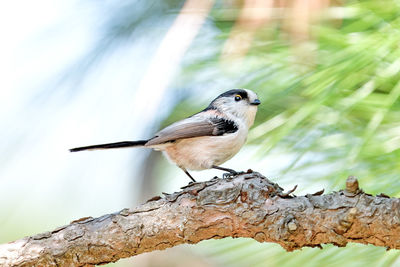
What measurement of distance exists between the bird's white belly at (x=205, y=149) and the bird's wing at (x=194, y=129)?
3 cm

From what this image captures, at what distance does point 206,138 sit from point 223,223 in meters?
0.49

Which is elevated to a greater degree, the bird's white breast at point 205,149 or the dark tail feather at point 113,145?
the dark tail feather at point 113,145

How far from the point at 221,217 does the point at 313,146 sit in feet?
1.61

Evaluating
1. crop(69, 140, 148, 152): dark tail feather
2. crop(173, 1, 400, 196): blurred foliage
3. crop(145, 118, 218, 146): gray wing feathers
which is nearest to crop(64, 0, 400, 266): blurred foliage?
crop(173, 1, 400, 196): blurred foliage

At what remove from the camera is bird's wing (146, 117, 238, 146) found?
1.87 meters

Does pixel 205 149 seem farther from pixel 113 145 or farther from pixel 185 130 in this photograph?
pixel 113 145

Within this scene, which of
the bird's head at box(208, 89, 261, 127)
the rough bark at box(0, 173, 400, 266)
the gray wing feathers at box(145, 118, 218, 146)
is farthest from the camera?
the bird's head at box(208, 89, 261, 127)

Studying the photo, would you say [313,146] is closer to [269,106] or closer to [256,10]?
[269,106]

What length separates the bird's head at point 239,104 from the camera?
1.99 meters

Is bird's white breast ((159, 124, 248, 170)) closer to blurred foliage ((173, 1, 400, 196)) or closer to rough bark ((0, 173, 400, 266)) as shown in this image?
blurred foliage ((173, 1, 400, 196))

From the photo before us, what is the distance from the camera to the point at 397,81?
1.74 meters

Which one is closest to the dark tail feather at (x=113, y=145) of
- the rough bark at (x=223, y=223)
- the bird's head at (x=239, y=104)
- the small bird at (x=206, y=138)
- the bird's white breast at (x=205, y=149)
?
the small bird at (x=206, y=138)

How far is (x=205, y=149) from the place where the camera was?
192 centimetres

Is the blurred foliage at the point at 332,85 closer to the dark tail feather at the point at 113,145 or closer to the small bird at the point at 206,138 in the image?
the small bird at the point at 206,138
